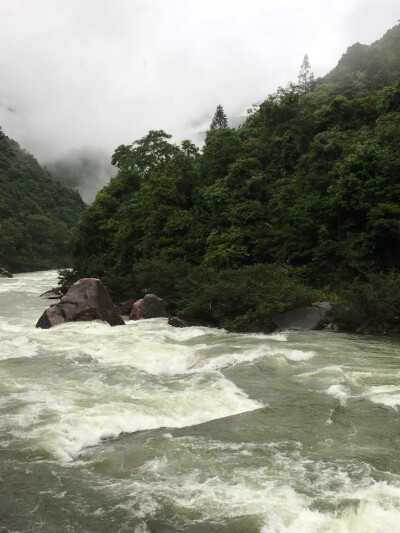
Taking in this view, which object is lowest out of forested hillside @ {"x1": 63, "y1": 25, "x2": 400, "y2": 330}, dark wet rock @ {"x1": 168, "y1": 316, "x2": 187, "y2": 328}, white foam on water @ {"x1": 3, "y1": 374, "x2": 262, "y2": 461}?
white foam on water @ {"x1": 3, "y1": 374, "x2": 262, "y2": 461}

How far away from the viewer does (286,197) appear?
1064 inches

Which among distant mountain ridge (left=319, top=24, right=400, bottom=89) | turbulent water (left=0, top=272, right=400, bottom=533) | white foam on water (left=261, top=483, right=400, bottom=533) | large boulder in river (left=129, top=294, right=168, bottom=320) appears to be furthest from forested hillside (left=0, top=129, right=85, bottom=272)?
white foam on water (left=261, top=483, right=400, bottom=533)

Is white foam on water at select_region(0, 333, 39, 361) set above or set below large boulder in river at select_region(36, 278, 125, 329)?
below

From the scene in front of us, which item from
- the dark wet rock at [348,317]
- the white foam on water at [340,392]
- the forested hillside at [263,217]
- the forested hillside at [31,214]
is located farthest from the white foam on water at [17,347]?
the forested hillside at [31,214]

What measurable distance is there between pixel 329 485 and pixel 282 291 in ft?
41.4

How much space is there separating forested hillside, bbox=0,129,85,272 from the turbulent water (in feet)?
153

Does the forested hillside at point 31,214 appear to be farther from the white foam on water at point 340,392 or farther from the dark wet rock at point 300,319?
the white foam on water at point 340,392

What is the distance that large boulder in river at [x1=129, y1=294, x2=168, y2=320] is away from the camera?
22.3 meters

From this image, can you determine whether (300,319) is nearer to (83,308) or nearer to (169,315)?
(169,315)

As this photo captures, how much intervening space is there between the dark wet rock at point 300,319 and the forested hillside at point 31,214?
4256cm

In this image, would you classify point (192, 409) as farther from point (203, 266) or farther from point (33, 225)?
point (33, 225)

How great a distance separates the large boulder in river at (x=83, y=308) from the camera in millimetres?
19150

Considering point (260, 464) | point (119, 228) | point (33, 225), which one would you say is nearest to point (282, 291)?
point (260, 464)

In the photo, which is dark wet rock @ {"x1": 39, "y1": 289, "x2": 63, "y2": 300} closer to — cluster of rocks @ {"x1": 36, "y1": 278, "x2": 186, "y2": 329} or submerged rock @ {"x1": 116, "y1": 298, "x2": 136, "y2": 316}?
submerged rock @ {"x1": 116, "y1": 298, "x2": 136, "y2": 316}
